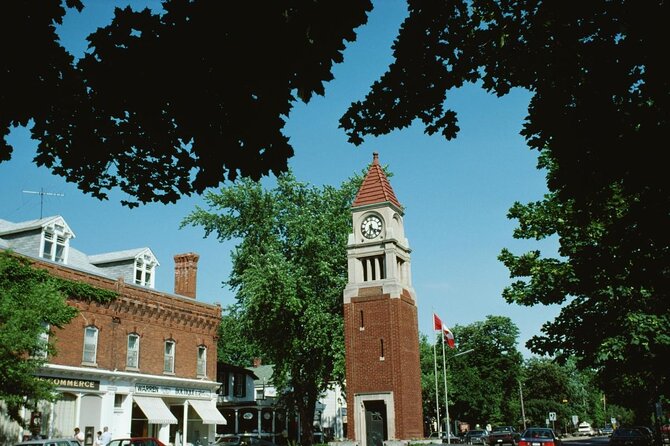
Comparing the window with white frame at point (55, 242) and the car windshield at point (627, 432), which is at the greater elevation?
the window with white frame at point (55, 242)

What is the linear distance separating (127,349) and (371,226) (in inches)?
627

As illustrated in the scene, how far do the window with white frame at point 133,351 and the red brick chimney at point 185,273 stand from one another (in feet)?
22.6

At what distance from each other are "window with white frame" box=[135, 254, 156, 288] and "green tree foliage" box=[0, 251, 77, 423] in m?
11.7

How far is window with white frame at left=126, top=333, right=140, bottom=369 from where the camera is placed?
3356 centimetres

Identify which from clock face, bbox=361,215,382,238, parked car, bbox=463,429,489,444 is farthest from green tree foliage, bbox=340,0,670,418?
parked car, bbox=463,429,489,444

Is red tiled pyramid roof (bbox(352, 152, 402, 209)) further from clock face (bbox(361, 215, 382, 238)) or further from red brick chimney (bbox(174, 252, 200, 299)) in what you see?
red brick chimney (bbox(174, 252, 200, 299))

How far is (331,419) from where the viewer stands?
245 feet

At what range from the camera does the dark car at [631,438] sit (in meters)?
32.4

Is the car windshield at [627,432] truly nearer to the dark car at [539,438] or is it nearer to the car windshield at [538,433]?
the dark car at [539,438]

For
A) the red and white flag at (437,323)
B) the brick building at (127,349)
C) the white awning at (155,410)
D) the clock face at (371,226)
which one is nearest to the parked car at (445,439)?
the red and white flag at (437,323)

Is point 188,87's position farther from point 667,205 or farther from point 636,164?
point 667,205

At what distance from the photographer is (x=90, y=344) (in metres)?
31.4

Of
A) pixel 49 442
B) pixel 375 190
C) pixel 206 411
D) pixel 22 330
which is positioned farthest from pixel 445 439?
pixel 49 442

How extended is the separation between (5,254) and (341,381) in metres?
21.5
